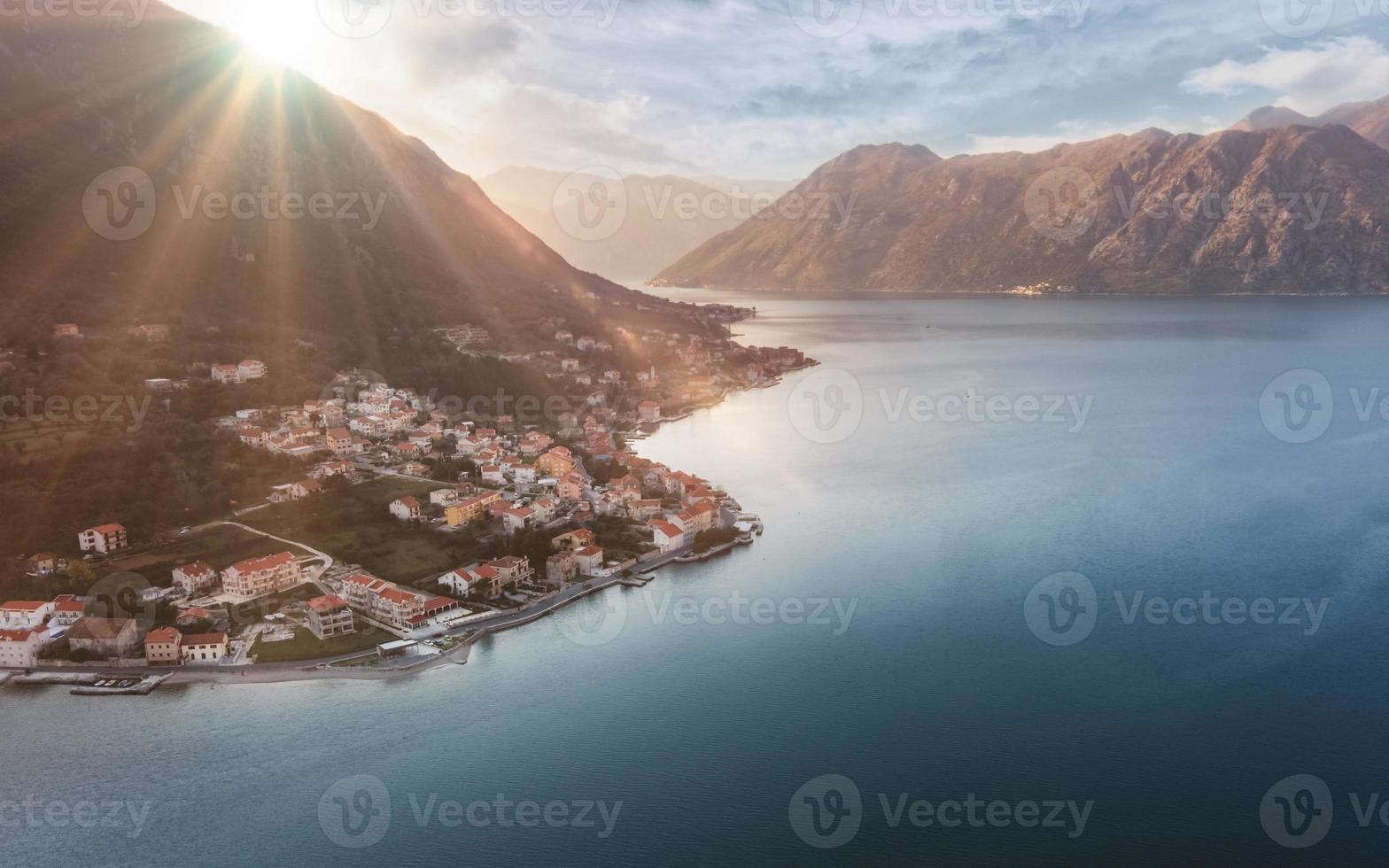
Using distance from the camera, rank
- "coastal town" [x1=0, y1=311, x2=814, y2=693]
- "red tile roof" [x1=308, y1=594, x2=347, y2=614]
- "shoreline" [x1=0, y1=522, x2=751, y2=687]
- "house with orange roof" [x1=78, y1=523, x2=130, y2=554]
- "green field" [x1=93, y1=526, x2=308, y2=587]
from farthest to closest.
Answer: "house with orange roof" [x1=78, y1=523, x2=130, y2=554] → "green field" [x1=93, y1=526, x2=308, y2=587] → "red tile roof" [x1=308, y1=594, x2=347, y2=614] → "coastal town" [x1=0, y1=311, x2=814, y2=693] → "shoreline" [x1=0, y1=522, x2=751, y2=687]

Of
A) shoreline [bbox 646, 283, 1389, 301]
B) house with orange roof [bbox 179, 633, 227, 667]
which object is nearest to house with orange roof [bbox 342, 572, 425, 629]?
house with orange roof [bbox 179, 633, 227, 667]

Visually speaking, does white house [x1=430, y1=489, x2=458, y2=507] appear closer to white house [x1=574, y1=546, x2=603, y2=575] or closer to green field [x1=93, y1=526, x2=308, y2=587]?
green field [x1=93, y1=526, x2=308, y2=587]

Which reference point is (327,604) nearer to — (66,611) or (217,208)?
(66,611)

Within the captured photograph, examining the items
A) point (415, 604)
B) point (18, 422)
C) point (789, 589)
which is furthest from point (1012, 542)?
point (18, 422)

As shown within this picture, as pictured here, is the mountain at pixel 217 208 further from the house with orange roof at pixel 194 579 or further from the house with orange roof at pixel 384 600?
the house with orange roof at pixel 384 600

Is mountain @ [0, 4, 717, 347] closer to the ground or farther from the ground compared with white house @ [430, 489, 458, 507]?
farther from the ground

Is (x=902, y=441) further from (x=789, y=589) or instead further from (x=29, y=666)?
(x=29, y=666)

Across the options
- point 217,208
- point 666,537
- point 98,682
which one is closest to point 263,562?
point 98,682
